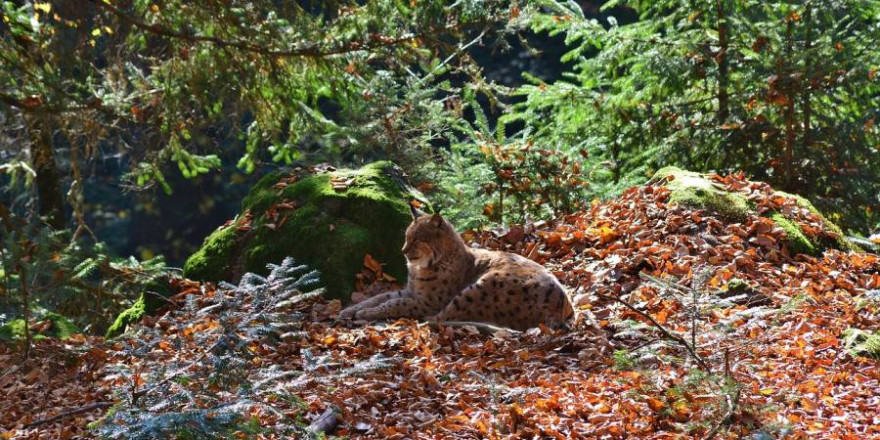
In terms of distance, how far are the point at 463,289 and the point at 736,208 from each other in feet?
11.4

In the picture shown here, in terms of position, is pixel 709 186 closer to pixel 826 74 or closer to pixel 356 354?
pixel 826 74

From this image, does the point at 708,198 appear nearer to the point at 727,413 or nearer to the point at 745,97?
the point at 745,97

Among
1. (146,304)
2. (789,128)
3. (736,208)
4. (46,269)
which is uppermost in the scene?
(46,269)

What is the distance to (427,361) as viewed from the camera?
20.7ft

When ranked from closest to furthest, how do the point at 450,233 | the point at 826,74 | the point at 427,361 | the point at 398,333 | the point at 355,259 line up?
the point at 427,361
the point at 398,333
the point at 450,233
the point at 355,259
the point at 826,74

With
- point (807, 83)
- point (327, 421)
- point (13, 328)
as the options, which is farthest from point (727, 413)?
point (807, 83)

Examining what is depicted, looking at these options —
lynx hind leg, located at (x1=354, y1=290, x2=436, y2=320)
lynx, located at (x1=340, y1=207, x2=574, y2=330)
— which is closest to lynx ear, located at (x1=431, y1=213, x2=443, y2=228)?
lynx, located at (x1=340, y1=207, x2=574, y2=330)

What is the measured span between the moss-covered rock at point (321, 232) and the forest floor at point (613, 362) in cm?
31

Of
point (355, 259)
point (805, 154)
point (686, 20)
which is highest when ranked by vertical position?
point (686, 20)

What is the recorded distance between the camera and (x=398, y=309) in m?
7.53

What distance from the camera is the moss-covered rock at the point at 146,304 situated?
8195mm

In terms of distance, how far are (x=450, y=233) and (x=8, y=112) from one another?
12.2 ft

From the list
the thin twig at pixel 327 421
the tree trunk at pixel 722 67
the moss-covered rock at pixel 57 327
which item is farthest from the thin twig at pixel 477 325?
the tree trunk at pixel 722 67

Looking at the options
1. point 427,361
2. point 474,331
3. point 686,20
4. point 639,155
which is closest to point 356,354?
point 427,361
